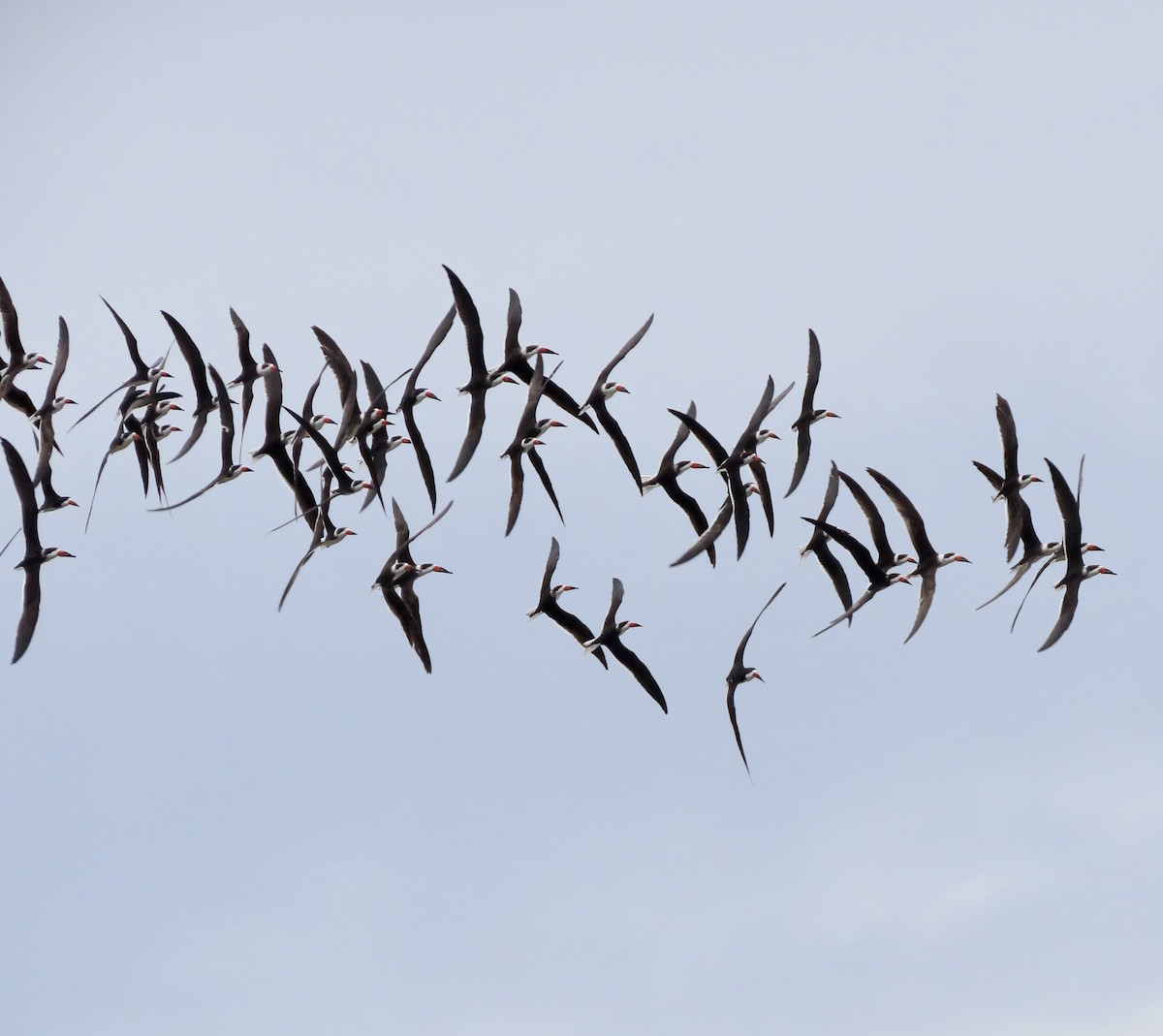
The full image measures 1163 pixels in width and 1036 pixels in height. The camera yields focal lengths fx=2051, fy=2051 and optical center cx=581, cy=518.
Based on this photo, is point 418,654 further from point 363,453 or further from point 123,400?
point 123,400

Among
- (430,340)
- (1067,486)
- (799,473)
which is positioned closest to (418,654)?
(430,340)

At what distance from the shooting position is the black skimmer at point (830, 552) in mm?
37062

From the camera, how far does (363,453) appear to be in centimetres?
3588

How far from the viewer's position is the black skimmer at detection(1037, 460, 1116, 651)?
33.6 metres

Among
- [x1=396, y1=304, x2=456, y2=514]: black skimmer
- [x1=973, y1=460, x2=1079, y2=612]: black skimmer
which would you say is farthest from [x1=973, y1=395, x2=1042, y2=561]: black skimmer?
[x1=396, y1=304, x2=456, y2=514]: black skimmer

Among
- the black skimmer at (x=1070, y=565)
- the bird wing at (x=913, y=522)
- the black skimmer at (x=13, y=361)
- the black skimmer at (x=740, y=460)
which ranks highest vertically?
the black skimmer at (x=13, y=361)

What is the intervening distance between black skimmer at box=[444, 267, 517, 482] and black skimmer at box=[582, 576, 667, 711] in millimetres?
4063

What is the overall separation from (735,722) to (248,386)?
417 inches

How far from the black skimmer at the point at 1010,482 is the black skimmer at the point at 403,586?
10.5 metres

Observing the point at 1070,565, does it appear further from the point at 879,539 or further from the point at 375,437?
the point at 375,437

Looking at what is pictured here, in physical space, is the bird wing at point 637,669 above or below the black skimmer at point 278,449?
below

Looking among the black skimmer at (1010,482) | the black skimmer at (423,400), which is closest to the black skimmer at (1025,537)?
the black skimmer at (1010,482)

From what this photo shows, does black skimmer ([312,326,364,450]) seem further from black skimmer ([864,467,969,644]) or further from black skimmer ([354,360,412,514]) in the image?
black skimmer ([864,467,969,644])

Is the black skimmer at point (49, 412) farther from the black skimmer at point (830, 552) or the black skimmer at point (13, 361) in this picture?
the black skimmer at point (830, 552)
